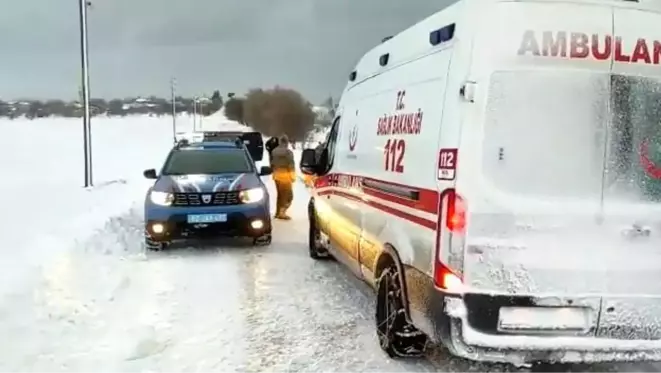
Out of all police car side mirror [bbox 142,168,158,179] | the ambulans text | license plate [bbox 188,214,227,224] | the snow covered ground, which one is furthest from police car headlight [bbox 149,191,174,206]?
the ambulans text

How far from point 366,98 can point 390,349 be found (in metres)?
2.50

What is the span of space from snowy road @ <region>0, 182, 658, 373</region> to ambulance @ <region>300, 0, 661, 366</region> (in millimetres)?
1125

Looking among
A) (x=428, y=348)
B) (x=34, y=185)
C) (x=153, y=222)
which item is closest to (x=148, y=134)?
(x=34, y=185)

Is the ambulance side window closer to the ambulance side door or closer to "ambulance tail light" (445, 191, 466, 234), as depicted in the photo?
the ambulance side door

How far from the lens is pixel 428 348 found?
576 cm

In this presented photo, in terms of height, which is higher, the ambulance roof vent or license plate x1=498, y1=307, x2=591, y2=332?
the ambulance roof vent

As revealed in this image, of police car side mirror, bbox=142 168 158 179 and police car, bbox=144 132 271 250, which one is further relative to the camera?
police car side mirror, bbox=142 168 158 179

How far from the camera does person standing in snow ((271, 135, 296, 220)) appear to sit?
570 inches

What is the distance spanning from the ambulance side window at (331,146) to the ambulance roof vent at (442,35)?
351cm

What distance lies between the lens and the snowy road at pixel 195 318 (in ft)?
17.6

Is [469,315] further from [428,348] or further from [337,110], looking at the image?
[337,110]

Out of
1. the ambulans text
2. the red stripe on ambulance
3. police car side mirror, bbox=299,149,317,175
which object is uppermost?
the ambulans text

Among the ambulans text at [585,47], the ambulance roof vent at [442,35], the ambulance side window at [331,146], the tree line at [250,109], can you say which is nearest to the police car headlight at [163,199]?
the ambulance side window at [331,146]

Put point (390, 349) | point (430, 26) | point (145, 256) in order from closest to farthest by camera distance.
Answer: point (430, 26), point (390, 349), point (145, 256)
